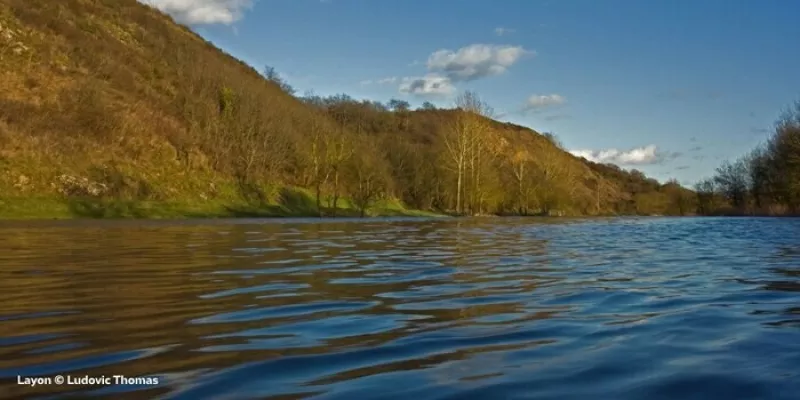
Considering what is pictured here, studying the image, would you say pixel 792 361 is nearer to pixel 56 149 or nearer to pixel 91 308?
pixel 91 308

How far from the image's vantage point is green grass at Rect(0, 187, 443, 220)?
142 ft

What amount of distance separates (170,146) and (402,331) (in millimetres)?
62534

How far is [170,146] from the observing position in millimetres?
64500

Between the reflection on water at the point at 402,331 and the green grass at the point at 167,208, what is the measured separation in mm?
34415

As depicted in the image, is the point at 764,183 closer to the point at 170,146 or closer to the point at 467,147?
the point at 467,147

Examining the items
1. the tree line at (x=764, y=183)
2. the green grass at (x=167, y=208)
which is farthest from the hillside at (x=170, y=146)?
the tree line at (x=764, y=183)

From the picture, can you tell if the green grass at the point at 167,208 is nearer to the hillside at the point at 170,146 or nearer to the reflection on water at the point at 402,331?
the hillside at the point at 170,146

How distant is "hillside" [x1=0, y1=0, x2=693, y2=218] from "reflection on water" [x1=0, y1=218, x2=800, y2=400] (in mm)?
38499

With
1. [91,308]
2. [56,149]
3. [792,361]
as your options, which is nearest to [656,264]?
[792,361]

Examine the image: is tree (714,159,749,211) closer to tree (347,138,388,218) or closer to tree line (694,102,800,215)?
tree line (694,102,800,215)

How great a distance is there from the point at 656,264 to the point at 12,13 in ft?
245

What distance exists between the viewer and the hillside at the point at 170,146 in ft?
169

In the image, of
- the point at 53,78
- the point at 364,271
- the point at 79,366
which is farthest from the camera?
the point at 53,78

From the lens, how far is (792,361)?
207 inches
